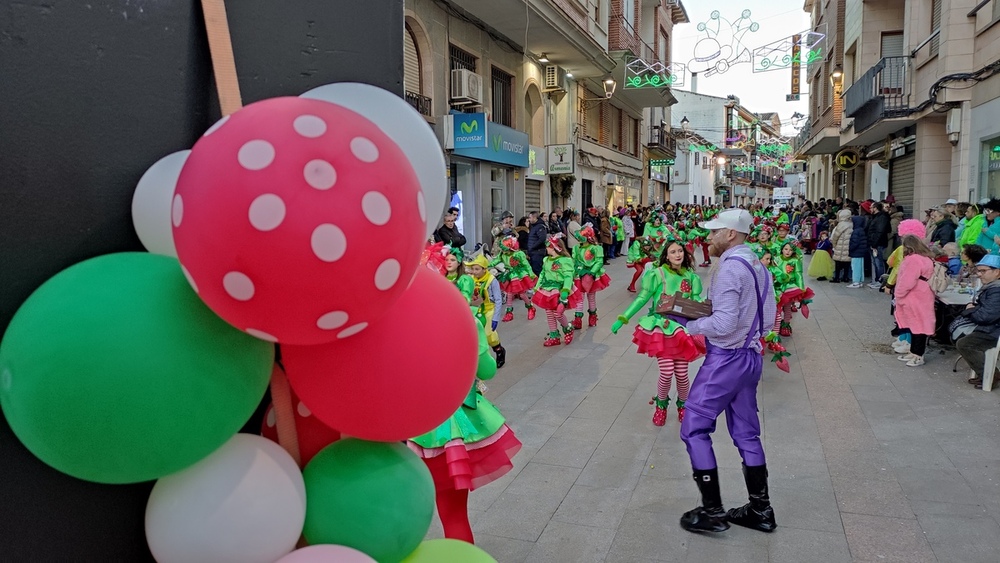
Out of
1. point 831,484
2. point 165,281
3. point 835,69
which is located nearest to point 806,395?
point 831,484

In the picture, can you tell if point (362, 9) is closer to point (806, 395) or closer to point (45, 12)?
point (45, 12)

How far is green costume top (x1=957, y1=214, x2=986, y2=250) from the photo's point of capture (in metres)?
10.6

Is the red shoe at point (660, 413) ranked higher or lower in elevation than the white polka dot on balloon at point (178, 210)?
lower

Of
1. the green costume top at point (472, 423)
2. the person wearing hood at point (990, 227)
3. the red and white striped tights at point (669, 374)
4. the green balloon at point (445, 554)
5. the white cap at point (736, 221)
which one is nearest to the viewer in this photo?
the green balloon at point (445, 554)

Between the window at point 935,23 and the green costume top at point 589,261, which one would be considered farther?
the window at point 935,23

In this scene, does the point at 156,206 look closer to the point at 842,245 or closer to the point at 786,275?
the point at 786,275

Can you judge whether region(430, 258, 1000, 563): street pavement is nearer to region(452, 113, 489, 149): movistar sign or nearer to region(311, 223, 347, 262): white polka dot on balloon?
region(311, 223, 347, 262): white polka dot on balloon

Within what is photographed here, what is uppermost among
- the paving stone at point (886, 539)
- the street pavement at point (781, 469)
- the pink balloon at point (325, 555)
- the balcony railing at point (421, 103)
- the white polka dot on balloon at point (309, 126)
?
the balcony railing at point (421, 103)

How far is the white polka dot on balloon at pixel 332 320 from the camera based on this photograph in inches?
46.4

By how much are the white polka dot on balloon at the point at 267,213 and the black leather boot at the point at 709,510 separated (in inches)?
134

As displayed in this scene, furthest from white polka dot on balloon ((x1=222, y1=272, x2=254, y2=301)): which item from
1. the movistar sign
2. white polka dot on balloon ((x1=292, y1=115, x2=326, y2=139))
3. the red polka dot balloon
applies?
the movistar sign

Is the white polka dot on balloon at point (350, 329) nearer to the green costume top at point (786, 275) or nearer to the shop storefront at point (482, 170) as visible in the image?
the green costume top at point (786, 275)

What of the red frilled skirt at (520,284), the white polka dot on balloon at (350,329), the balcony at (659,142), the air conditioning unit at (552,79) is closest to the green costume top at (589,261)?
the red frilled skirt at (520,284)

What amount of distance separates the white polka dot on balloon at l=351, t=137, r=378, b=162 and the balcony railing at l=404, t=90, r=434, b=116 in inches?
482
